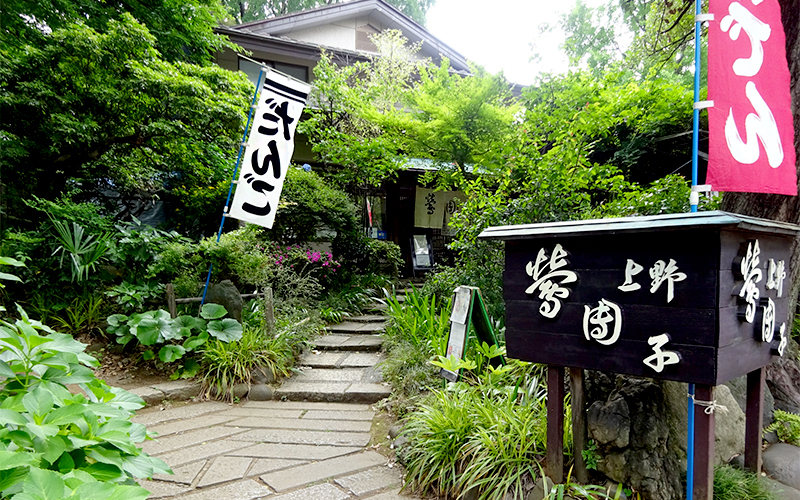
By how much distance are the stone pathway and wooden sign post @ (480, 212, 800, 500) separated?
64.7 inches

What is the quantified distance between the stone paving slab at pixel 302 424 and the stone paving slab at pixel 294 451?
399mm

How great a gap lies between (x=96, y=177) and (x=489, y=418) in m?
8.42

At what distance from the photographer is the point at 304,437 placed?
4.14m

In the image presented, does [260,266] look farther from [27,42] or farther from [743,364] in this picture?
[743,364]

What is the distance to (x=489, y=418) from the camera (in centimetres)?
319

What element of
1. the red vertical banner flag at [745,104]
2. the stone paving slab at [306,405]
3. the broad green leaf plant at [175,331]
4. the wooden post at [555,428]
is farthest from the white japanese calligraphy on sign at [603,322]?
the broad green leaf plant at [175,331]

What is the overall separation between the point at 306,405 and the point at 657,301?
13.2ft

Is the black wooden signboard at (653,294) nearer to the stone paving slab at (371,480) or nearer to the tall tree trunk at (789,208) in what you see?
the tall tree trunk at (789,208)

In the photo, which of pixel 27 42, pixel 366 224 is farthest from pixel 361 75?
pixel 27 42

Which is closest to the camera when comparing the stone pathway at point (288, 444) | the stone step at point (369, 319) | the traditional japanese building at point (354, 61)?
the stone pathway at point (288, 444)

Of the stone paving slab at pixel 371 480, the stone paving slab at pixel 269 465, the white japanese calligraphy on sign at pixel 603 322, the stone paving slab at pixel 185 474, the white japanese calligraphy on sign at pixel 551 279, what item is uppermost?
the white japanese calligraphy on sign at pixel 551 279

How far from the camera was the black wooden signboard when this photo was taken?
2186 millimetres

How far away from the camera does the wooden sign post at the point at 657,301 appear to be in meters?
2.19

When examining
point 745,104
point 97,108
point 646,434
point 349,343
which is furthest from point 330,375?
point 97,108
